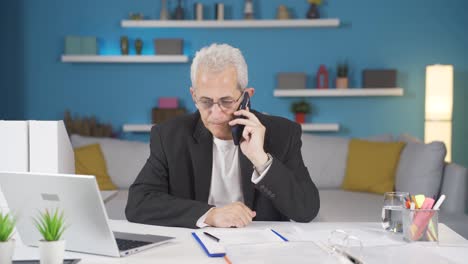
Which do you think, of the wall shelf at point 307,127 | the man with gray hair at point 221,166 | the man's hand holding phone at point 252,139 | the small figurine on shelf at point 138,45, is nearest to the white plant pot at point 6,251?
the man with gray hair at point 221,166

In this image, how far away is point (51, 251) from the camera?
136cm

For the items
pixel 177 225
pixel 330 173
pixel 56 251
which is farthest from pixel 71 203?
pixel 330 173

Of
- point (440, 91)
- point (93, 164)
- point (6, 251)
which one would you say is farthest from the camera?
point (440, 91)

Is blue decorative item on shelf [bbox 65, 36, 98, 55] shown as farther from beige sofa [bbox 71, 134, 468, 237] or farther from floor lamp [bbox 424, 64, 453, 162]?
floor lamp [bbox 424, 64, 453, 162]

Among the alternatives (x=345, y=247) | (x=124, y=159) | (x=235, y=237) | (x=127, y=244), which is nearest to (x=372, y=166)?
(x=124, y=159)

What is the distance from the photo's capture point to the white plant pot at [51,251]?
1.36 meters

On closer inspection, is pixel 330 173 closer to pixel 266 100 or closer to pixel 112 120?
pixel 266 100

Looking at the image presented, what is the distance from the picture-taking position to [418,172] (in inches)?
172

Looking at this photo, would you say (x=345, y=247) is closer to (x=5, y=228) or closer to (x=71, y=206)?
(x=71, y=206)

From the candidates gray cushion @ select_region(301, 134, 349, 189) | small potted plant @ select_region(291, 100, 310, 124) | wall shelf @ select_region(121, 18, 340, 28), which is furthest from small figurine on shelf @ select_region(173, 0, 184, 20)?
gray cushion @ select_region(301, 134, 349, 189)

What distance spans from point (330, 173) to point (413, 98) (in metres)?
1.47

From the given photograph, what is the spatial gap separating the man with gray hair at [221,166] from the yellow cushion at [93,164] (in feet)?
8.48

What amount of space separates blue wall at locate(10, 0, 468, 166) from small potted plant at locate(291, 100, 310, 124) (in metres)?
0.13

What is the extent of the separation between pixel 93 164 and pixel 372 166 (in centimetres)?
198
